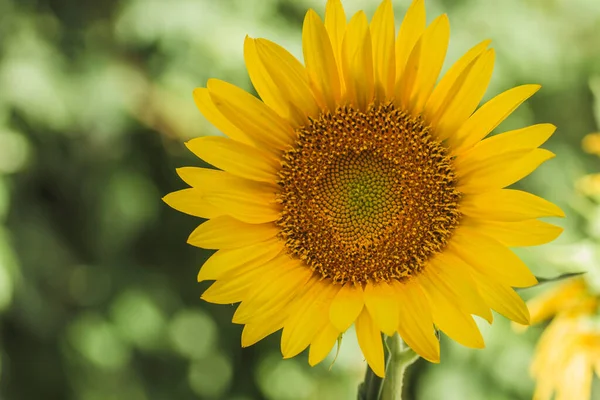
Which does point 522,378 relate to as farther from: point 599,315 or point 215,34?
point 215,34

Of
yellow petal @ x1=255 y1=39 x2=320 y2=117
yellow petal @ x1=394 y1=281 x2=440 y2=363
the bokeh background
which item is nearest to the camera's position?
yellow petal @ x1=394 y1=281 x2=440 y2=363

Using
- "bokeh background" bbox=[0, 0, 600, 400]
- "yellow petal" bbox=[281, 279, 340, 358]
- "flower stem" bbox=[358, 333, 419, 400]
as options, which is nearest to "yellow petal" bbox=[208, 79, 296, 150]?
"yellow petal" bbox=[281, 279, 340, 358]

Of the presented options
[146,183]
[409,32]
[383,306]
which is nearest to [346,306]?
[383,306]

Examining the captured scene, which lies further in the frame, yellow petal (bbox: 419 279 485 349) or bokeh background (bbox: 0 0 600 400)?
bokeh background (bbox: 0 0 600 400)

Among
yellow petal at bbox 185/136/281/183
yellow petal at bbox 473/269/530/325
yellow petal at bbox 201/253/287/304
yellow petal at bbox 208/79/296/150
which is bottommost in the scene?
yellow petal at bbox 473/269/530/325

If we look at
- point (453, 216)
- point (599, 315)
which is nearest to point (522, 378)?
point (599, 315)

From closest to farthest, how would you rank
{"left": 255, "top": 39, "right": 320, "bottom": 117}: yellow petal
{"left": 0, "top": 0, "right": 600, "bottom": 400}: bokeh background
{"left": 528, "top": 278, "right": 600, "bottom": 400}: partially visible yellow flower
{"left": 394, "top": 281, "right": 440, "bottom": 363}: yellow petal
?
{"left": 394, "top": 281, "right": 440, "bottom": 363}: yellow petal → {"left": 255, "top": 39, "right": 320, "bottom": 117}: yellow petal → {"left": 528, "top": 278, "right": 600, "bottom": 400}: partially visible yellow flower → {"left": 0, "top": 0, "right": 600, "bottom": 400}: bokeh background

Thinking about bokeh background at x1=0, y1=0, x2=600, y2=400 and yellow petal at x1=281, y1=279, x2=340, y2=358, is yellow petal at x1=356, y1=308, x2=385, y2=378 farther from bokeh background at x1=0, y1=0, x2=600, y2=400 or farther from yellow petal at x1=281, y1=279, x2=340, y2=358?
bokeh background at x1=0, y1=0, x2=600, y2=400

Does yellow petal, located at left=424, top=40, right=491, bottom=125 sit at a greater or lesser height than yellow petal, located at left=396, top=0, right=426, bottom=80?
lesser
